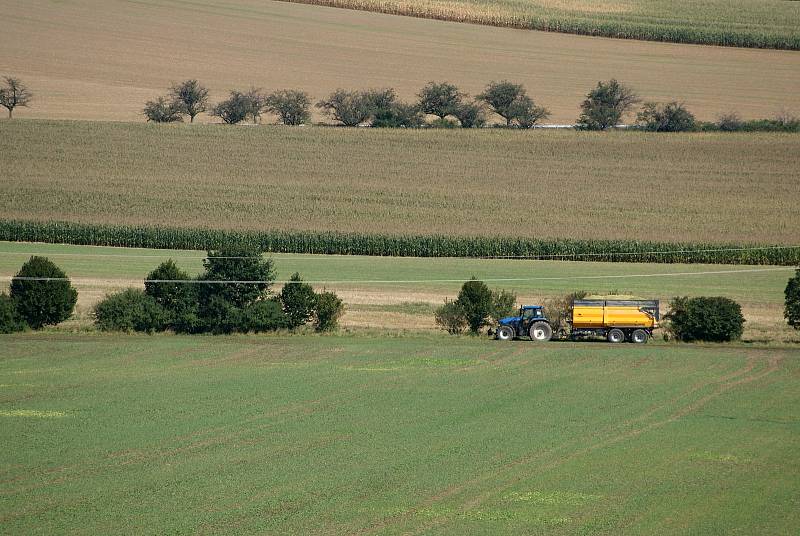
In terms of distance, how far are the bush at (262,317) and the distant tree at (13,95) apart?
52982 millimetres

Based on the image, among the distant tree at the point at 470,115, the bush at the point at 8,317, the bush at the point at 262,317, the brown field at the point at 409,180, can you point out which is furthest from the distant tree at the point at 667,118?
the bush at the point at 8,317

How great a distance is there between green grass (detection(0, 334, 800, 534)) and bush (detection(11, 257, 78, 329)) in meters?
4.54

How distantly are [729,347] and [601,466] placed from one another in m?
19.6

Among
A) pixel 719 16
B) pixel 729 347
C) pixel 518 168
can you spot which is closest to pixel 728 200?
pixel 518 168

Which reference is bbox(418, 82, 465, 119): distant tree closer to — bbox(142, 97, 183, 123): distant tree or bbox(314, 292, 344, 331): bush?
bbox(142, 97, 183, 123): distant tree

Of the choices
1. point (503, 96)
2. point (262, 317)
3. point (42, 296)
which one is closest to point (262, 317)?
point (262, 317)

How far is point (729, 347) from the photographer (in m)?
39.7

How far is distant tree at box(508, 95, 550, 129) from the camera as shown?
294ft

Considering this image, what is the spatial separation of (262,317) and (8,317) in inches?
371

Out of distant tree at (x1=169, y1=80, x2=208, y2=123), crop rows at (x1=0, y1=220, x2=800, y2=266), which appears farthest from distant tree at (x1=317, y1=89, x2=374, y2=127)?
crop rows at (x1=0, y1=220, x2=800, y2=266)

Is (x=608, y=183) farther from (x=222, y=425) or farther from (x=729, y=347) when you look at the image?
(x=222, y=425)

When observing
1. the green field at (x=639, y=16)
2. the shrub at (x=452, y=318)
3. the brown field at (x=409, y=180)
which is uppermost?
the green field at (x=639, y=16)

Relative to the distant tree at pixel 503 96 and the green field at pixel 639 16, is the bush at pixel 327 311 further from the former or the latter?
the green field at pixel 639 16

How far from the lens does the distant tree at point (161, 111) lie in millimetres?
89062
